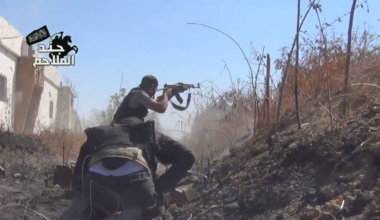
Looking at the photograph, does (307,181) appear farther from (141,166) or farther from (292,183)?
(141,166)

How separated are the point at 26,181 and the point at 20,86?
1027cm

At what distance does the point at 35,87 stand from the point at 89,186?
1559 centimetres

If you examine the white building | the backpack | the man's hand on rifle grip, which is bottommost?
the backpack

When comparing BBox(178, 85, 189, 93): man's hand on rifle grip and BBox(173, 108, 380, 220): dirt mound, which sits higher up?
BBox(178, 85, 189, 93): man's hand on rifle grip

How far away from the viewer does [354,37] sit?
25.0 ft

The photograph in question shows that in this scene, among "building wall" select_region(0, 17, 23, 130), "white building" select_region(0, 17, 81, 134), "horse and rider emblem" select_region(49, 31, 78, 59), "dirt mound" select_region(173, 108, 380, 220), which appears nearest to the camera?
"dirt mound" select_region(173, 108, 380, 220)

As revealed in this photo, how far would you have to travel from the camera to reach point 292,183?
161 inches

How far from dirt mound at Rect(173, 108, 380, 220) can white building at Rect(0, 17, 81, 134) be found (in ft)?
29.7

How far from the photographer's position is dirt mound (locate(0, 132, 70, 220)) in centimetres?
508

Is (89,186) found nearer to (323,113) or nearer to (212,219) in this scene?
(212,219)

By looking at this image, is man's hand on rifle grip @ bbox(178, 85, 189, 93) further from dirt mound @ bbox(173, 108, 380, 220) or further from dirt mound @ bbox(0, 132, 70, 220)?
dirt mound @ bbox(0, 132, 70, 220)

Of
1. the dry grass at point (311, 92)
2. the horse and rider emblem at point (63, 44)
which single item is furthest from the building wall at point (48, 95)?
the dry grass at point (311, 92)

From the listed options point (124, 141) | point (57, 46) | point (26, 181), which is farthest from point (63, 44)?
point (124, 141)

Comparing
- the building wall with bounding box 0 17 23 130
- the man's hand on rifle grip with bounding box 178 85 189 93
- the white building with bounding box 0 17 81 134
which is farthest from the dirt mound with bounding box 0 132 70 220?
the building wall with bounding box 0 17 23 130
